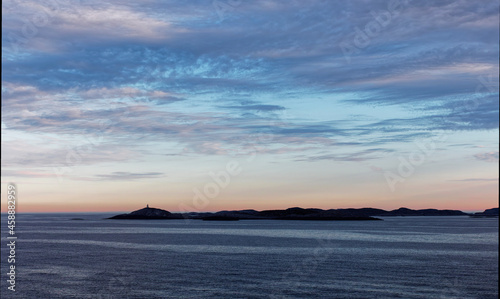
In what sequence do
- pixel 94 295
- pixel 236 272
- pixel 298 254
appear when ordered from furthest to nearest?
pixel 298 254 < pixel 236 272 < pixel 94 295

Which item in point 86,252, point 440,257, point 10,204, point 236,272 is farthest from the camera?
point 86,252

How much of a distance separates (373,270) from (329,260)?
11255 mm

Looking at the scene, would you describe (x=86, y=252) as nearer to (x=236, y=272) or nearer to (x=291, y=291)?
(x=236, y=272)

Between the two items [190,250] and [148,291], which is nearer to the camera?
[148,291]

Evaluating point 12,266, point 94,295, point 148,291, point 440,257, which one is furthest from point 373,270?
point 12,266

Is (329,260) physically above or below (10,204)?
below

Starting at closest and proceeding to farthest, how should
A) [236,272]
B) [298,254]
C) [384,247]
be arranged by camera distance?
[236,272] → [298,254] → [384,247]

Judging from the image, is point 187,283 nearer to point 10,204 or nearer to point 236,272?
point 236,272

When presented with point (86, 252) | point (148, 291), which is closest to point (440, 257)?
point (148, 291)

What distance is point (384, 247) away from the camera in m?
92.6

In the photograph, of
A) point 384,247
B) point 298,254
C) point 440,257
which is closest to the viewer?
point 440,257

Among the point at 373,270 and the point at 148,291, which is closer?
the point at 148,291

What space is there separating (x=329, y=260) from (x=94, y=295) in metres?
38.5

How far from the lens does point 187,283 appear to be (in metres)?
52.9
